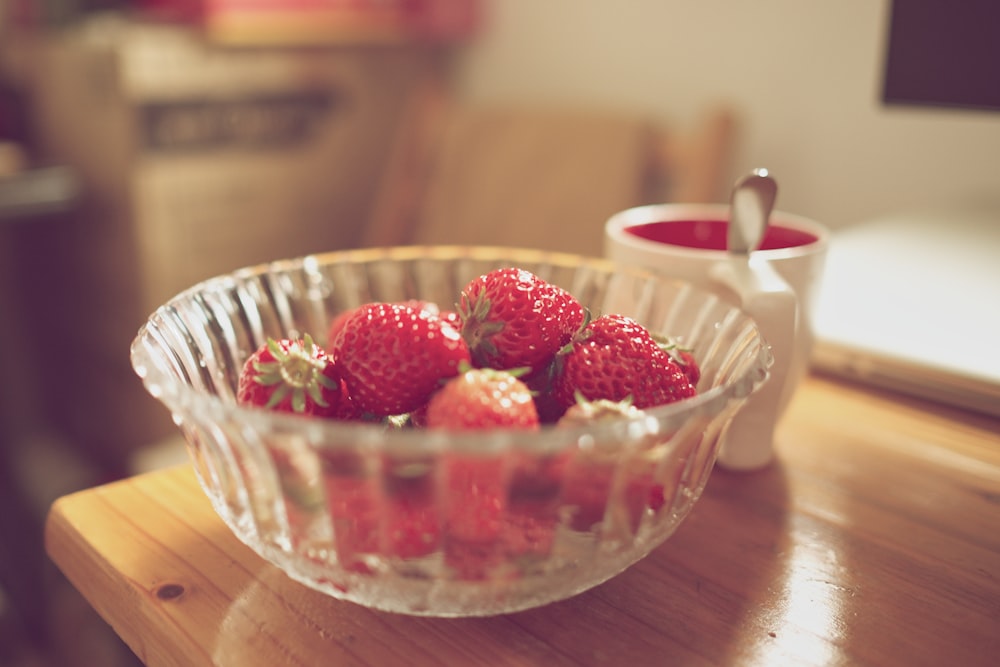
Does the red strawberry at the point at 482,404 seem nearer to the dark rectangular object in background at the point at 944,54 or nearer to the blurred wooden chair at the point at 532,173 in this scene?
the dark rectangular object in background at the point at 944,54

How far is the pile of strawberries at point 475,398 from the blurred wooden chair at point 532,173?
0.73 m

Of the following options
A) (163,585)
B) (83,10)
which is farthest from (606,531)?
(83,10)

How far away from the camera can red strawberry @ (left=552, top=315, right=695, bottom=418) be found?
1.37 feet

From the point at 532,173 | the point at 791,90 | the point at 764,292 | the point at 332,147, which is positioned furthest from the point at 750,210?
the point at 332,147

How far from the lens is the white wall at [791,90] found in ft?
3.15

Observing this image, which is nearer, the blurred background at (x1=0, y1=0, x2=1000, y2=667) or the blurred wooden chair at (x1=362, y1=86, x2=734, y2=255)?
the blurred background at (x1=0, y1=0, x2=1000, y2=667)

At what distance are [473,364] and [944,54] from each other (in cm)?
50

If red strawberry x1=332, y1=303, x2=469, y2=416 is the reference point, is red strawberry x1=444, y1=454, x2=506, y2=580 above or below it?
below

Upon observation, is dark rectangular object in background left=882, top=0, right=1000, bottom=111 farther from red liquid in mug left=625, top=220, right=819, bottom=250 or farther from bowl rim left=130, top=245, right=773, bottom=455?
bowl rim left=130, top=245, right=773, bottom=455

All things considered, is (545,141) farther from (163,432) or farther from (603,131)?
(163,432)

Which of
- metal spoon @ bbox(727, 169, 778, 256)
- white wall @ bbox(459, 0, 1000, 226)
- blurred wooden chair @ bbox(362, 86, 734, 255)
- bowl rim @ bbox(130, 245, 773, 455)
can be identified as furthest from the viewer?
blurred wooden chair @ bbox(362, 86, 734, 255)

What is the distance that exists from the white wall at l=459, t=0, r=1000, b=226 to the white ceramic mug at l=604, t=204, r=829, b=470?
44cm

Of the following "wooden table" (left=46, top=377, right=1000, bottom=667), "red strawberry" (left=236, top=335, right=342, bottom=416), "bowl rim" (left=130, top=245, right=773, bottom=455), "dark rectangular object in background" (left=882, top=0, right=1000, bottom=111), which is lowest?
"wooden table" (left=46, top=377, right=1000, bottom=667)

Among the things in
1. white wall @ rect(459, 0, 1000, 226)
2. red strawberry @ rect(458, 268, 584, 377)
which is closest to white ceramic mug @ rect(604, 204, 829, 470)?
red strawberry @ rect(458, 268, 584, 377)
